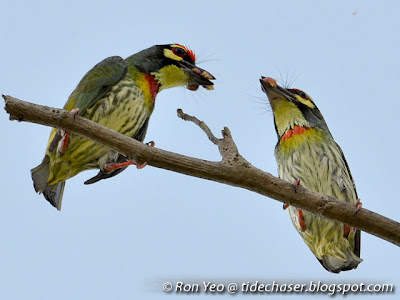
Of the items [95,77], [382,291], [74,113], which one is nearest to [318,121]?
[382,291]

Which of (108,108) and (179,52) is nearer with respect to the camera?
(108,108)

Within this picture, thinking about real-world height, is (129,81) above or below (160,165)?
above

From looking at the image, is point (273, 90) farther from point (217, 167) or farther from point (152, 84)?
point (217, 167)

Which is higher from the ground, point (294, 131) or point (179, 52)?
point (179, 52)

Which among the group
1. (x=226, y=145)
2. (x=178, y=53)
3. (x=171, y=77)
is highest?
(x=178, y=53)

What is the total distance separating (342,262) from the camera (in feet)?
18.5

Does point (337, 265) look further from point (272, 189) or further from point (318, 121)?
point (272, 189)

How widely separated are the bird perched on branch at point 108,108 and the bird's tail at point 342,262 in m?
2.10

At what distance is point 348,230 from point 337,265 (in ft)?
1.15

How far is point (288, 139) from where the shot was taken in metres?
5.93

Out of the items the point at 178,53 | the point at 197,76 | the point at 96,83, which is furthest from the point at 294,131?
the point at 96,83

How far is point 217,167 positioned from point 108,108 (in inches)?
→ 69.9

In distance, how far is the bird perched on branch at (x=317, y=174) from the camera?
5595 mm

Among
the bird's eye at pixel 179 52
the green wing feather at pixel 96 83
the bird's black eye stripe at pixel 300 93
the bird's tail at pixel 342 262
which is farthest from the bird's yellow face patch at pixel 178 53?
the bird's tail at pixel 342 262
